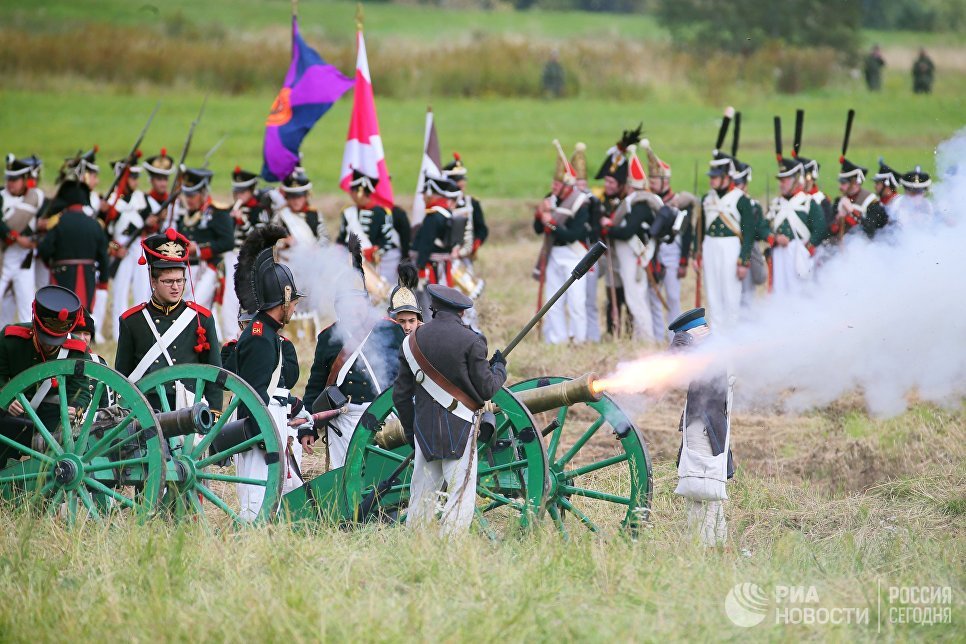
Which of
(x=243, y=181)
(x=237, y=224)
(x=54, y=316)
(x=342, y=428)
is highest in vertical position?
(x=54, y=316)

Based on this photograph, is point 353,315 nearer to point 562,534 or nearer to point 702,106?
point 562,534

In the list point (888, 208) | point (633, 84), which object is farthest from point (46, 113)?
point (888, 208)

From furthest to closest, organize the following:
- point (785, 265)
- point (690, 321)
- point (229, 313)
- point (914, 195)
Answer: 1. point (785, 265)
2. point (229, 313)
3. point (914, 195)
4. point (690, 321)

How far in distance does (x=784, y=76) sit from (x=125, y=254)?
870 inches

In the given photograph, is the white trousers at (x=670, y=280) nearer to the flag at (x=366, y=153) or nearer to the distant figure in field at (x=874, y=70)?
the flag at (x=366, y=153)

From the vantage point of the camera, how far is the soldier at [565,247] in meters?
13.1

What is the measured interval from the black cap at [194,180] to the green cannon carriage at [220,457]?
614 centimetres

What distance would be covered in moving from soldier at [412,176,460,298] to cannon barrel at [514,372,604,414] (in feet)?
18.2

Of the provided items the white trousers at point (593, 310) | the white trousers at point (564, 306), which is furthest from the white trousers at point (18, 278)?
the white trousers at point (593, 310)

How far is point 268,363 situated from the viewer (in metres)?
6.75

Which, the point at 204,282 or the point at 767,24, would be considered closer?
the point at 204,282

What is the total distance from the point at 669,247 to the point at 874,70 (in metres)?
19.3

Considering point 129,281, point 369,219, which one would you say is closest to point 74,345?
point 369,219

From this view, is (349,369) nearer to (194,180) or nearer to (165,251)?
Answer: (165,251)
